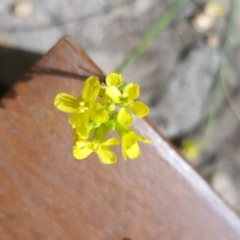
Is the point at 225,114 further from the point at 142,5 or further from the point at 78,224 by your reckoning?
the point at 78,224

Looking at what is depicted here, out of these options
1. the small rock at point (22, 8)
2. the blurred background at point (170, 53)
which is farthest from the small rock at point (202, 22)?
the small rock at point (22, 8)

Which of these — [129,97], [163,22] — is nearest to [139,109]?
[129,97]

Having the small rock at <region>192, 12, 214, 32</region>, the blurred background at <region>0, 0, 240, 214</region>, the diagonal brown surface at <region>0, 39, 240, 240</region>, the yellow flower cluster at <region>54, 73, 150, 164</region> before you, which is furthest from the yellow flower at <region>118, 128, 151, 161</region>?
the small rock at <region>192, 12, 214, 32</region>

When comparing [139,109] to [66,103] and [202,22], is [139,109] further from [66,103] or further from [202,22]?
[202,22]

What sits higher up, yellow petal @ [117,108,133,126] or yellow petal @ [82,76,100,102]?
yellow petal @ [82,76,100,102]

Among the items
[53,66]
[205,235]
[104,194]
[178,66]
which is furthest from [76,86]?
[178,66]

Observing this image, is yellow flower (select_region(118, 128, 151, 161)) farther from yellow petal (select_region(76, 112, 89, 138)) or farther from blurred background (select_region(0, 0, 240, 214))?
blurred background (select_region(0, 0, 240, 214))
